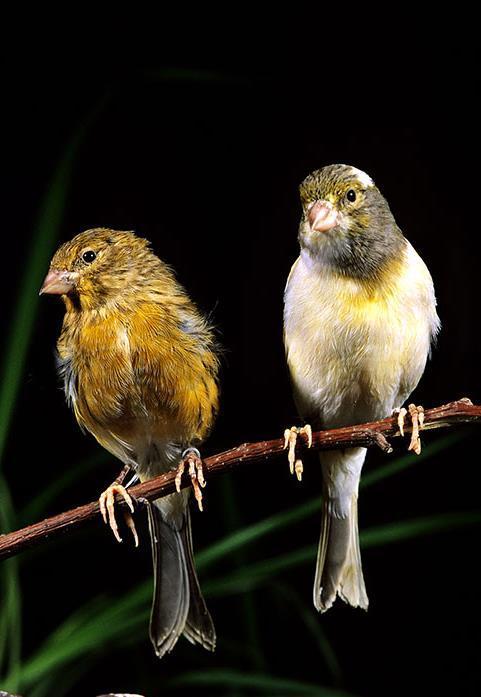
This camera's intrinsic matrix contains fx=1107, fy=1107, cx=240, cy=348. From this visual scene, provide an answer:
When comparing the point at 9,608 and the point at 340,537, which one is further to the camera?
the point at 9,608

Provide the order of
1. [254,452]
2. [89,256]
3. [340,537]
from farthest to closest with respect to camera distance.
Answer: [340,537], [89,256], [254,452]

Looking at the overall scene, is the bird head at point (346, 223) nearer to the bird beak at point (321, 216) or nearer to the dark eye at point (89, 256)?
the bird beak at point (321, 216)

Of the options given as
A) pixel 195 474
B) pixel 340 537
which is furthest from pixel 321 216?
pixel 340 537

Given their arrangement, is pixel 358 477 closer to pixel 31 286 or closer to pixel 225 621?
pixel 31 286

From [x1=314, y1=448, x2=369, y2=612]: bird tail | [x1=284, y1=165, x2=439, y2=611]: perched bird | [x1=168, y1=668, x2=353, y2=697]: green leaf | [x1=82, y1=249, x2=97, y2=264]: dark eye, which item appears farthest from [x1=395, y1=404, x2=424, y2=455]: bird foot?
[x1=168, y1=668, x2=353, y2=697]: green leaf

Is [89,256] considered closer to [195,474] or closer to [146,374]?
[146,374]

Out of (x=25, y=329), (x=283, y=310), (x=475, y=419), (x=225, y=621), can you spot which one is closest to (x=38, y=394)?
(x=25, y=329)

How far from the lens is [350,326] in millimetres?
1167

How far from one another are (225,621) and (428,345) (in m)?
0.74

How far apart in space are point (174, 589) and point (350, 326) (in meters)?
0.34

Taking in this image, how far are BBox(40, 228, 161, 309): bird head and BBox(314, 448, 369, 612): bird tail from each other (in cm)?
32

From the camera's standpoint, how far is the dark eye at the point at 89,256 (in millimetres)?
1138

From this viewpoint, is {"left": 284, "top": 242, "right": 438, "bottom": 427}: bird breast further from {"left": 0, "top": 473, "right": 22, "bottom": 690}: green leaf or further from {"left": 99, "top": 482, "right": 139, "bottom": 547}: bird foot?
{"left": 0, "top": 473, "right": 22, "bottom": 690}: green leaf

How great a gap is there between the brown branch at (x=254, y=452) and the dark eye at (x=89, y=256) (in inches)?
9.4
